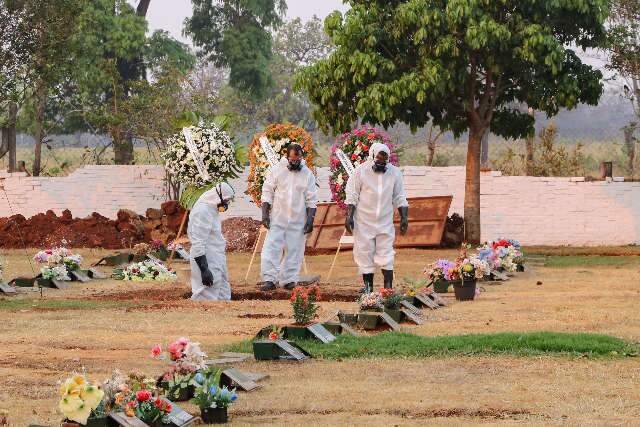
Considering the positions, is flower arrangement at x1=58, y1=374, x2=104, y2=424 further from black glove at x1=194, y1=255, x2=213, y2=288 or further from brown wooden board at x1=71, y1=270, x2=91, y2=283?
brown wooden board at x1=71, y1=270, x2=91, y2=283

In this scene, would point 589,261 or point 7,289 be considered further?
point 589,261

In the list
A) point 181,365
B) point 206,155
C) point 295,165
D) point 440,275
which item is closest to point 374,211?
point 440,275

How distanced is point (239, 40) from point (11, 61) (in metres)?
16.4

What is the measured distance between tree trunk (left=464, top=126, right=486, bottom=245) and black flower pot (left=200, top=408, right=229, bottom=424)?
72.5 feet

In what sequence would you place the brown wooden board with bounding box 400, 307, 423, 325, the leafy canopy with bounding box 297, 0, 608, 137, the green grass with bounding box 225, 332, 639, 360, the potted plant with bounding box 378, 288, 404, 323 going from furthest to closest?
the leafy canopy with bounding box 297, 0, 608, 137, the potted plant with bounding box 378, 288, 404, 323, the brown wooden board with bounding box 400, 307, 423, 325, the green grass with bounding box 225, 332, 639, 360

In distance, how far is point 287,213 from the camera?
2050 centimetres

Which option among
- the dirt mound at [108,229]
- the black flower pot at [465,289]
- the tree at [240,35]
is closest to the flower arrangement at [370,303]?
the black flower pot at [465,289]

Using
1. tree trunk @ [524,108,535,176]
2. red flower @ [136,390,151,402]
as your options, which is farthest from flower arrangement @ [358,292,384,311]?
tree trunk @ [524,108,535,176]

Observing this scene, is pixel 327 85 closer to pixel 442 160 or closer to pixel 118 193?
pixel 118 193

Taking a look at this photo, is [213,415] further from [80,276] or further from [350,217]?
[80,276]

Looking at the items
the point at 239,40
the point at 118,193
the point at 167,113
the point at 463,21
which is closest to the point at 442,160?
the point at 239,40

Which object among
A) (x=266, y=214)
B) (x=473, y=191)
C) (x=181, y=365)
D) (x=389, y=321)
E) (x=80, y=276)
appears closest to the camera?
(x=181, y=365)

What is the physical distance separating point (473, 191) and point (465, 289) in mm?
12917

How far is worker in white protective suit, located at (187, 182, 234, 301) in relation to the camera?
1864cm
